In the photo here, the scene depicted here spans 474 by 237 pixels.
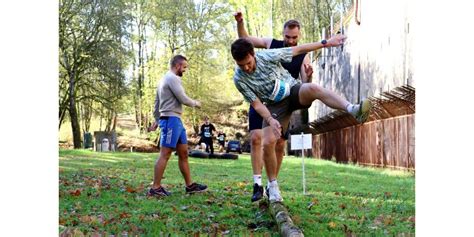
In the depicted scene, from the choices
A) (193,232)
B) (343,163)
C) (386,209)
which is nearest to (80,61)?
(193,232)

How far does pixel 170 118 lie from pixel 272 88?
87 cm

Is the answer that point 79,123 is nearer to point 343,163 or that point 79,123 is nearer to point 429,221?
point 429,221

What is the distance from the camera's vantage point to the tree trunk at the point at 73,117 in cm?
312

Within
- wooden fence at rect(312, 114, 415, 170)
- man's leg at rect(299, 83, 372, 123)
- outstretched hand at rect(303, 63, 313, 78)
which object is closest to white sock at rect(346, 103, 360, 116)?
man's leg at rect(299, 83, 372, 123)

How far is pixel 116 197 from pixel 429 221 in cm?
165

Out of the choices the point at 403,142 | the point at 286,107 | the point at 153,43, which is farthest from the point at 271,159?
the point at 153,43

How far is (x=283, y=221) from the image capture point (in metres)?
2.66

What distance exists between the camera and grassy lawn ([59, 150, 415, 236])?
2.80 meters

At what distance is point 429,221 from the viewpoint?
8.82ft

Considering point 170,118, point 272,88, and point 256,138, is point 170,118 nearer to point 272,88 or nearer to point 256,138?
point 256,138

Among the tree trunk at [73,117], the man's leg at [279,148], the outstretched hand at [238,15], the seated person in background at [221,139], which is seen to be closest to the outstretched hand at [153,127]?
the seated person in background at [221,139]

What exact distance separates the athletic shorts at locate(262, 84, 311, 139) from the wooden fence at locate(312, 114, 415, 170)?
27.5 inches

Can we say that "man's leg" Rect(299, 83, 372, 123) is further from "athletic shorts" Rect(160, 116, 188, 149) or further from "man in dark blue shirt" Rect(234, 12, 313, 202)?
"athletic shorts" Rect(160, 116, 188, 149)

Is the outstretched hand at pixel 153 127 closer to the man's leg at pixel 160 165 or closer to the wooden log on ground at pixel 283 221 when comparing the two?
the man's leg at pixel 160 165
